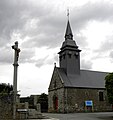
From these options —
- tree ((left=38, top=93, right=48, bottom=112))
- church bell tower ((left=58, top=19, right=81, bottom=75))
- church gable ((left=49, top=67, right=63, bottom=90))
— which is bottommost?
tree ((left=38, top=93, right=48, bottom=112))

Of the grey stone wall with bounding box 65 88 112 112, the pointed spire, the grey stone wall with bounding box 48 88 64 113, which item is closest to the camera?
the grey stone wall with bounding box 65 88 112 112

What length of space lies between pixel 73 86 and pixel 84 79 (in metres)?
3.67

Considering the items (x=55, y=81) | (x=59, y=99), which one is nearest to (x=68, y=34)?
(x=55, y=81)

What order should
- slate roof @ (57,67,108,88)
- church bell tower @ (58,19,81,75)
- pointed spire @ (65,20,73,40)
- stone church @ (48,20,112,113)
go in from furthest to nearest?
pointed spire @ (65,20,73,40) → church bell tower @ (58,19,81,75) → slate roof @ (57,67,108,88) → stone church @ (48,20,112,113)

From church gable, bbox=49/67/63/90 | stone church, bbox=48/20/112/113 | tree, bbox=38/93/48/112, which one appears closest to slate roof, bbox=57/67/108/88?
stone church, bbox=48/20/112/113

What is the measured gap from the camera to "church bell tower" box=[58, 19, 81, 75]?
117 ft

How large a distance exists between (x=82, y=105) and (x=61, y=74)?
5.92 meters

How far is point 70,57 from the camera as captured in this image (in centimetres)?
3616

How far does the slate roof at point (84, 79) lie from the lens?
34.2 metres

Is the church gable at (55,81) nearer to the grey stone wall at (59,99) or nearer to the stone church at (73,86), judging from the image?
the stone church at (73,86)

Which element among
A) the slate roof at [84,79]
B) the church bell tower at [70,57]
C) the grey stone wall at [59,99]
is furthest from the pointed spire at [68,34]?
the grey stone wall at [59,99]

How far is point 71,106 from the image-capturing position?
3319cm

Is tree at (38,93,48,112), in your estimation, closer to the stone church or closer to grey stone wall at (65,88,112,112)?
the stone church

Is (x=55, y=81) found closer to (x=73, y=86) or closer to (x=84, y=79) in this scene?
(x=73, y=86)
